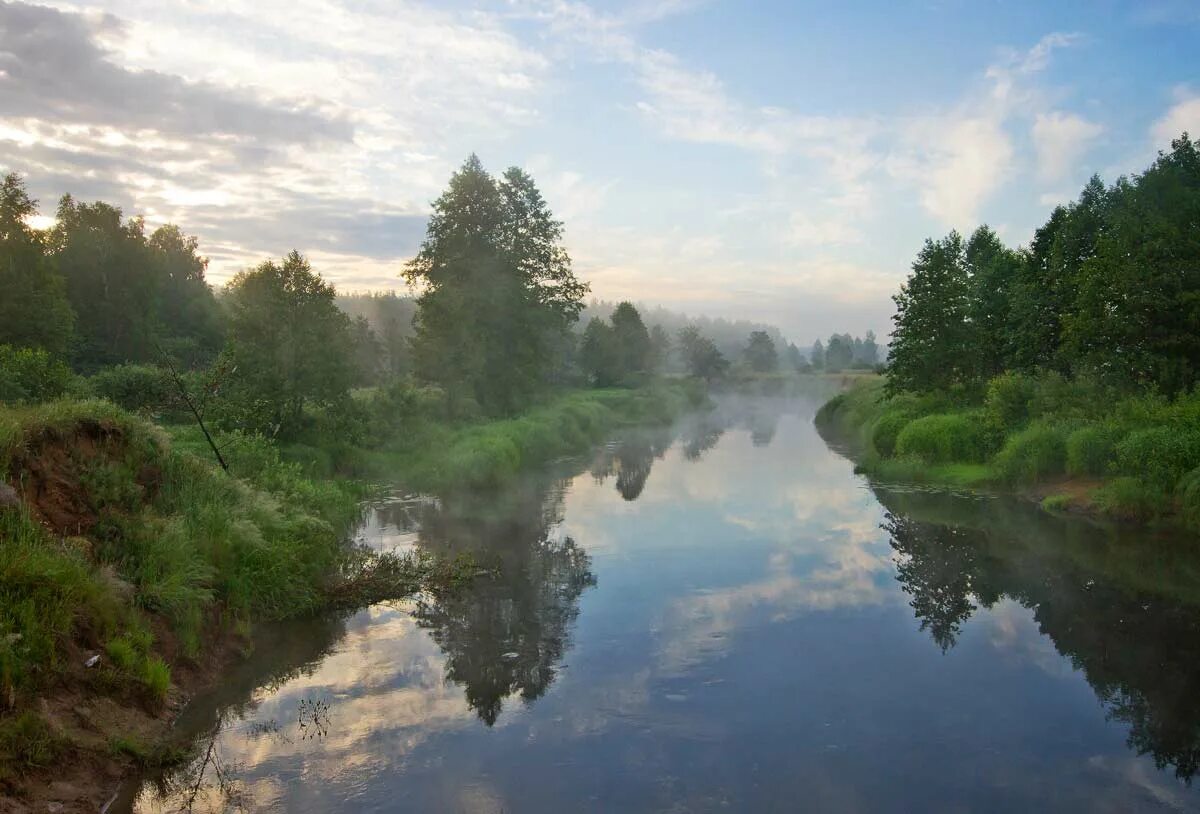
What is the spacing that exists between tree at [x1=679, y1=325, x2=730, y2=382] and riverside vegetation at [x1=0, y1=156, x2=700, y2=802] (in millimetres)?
43661

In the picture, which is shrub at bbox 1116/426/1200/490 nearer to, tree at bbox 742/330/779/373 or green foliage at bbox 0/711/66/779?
green foliage at bbox 0/711/66/779

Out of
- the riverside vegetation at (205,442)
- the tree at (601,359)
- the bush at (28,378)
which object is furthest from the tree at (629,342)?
the bush at (28,378)

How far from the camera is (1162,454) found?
21.5 m

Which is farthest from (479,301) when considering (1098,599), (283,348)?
(1098,599)

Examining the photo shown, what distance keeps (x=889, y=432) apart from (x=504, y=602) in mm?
25597

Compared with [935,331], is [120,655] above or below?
below

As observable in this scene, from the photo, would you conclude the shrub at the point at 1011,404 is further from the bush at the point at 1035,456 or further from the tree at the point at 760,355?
the tree at the point at 760,355

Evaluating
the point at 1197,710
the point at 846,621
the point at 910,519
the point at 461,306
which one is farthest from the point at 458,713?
the point at 461,306

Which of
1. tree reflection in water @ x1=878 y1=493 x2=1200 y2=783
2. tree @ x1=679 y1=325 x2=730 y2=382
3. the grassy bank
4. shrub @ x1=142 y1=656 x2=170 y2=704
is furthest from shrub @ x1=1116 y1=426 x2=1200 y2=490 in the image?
tree @ x1=679 y1=325 x2=730 y2=382

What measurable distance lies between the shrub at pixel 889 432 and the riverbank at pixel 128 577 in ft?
79.9

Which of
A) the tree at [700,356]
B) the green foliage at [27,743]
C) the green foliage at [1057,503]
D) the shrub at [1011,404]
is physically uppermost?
the tree at [700,356]

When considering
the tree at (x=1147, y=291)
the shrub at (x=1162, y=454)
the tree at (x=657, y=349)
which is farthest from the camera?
the tree at (x=657, y=349)

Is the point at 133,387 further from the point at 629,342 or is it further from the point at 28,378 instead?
the point at 629,342

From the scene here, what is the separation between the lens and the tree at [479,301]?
39.2 metres
